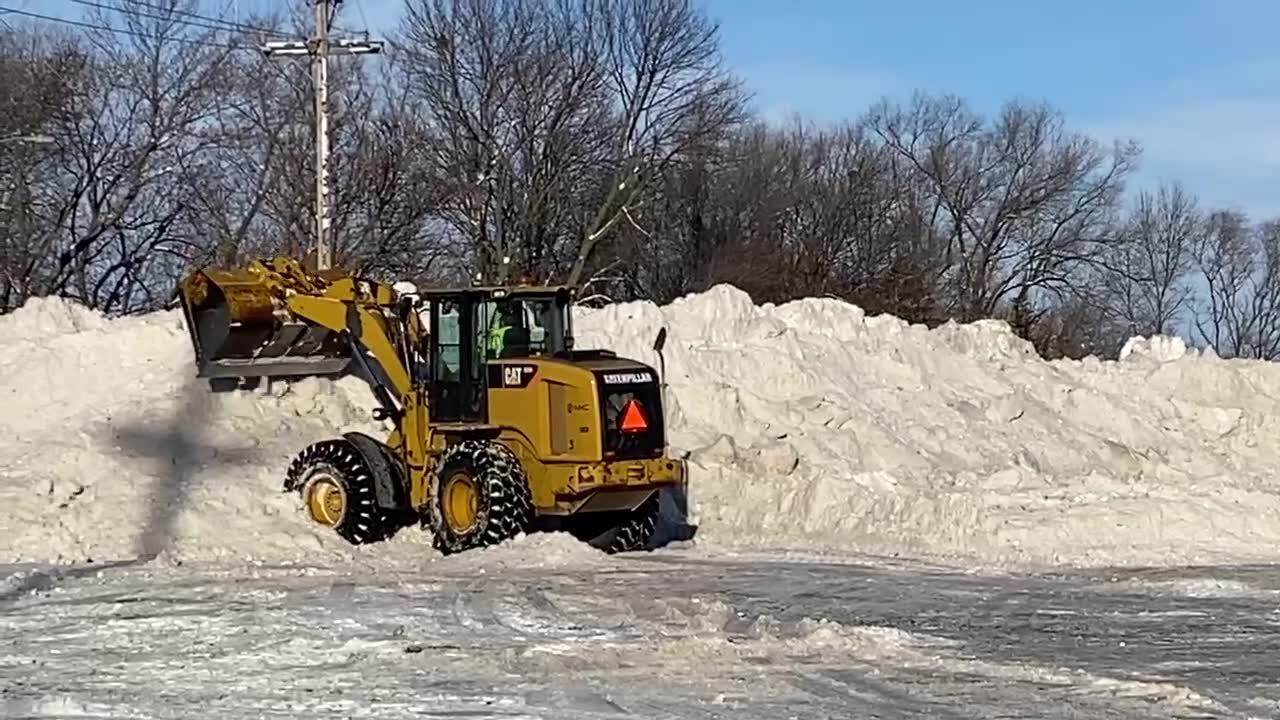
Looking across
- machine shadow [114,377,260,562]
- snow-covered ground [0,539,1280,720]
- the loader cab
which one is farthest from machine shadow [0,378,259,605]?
the loader cab

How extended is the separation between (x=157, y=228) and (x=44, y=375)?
847 inches

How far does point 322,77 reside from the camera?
2897 cm

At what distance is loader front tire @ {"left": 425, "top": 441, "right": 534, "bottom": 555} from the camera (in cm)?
1759

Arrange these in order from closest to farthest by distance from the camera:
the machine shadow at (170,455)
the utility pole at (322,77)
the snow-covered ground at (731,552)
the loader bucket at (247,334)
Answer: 1. the snow-covered ground at (731,552)
2. the machine shadow at (170,455)
3. the loader bucket at (247,334)
4. the utility pole at (322,77)

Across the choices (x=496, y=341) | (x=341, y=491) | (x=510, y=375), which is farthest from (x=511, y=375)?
(x=341, y=491)

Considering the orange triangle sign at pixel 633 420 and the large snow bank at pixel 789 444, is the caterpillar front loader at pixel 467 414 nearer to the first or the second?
the orange triangle sign at pixel 633 420

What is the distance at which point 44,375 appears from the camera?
22.7m

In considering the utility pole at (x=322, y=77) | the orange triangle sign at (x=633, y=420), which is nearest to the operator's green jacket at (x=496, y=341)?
the orange triangle sign at (x=633, y=420)

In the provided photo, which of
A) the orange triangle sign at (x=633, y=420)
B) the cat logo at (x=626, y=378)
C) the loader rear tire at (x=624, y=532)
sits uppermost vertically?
the cat logo at (x=626, y=378)

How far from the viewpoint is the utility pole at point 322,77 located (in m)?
27.6

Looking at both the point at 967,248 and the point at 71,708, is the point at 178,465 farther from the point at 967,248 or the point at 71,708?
the point at 967,248

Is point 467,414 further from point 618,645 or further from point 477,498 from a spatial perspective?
point 618,645

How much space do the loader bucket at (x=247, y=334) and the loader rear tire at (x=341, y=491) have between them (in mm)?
1738

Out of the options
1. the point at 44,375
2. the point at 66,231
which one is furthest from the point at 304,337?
the point at 66,231
